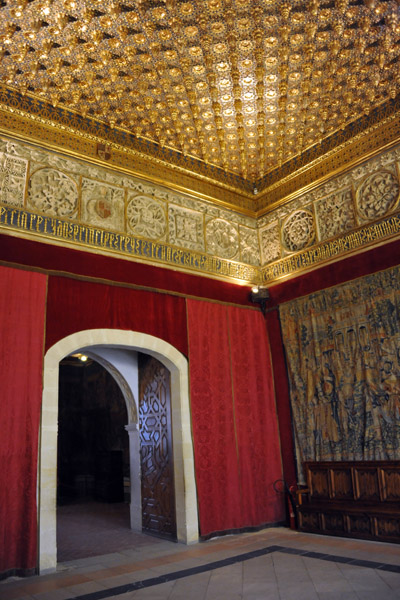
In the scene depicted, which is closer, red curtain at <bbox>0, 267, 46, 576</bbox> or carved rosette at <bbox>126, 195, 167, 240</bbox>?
red curtain at <bbox>0, 267, 46, 576</bbox>

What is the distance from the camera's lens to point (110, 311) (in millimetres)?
4918

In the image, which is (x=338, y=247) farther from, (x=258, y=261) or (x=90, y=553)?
(x=90, y=553)

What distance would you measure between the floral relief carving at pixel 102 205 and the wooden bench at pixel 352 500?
146 inches

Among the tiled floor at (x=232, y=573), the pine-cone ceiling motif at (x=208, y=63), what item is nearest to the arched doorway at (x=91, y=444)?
the tiled floor at (x=232, y=573)

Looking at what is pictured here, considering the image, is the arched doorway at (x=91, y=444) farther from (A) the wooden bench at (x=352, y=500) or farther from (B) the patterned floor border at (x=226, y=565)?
(B) the patterned floor border at (x=226, y=565)

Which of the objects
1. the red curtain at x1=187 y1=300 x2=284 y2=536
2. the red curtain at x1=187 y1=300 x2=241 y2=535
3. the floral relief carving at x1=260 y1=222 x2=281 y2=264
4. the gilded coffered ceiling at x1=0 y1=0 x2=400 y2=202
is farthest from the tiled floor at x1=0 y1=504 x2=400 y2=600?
the gilded coffered ceiling at x1=0 y1=0 x2=400 y2=202

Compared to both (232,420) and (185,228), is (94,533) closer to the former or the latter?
(232,420)

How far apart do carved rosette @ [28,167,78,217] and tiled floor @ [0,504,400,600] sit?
3443 mm

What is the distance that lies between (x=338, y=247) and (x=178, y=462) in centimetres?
318

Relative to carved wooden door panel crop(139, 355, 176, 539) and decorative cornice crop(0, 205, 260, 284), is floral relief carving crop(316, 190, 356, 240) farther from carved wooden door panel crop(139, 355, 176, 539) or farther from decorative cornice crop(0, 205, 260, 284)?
carved wooden door panel crop(139, 355, 176, 539)

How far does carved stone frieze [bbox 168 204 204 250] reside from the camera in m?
5.80

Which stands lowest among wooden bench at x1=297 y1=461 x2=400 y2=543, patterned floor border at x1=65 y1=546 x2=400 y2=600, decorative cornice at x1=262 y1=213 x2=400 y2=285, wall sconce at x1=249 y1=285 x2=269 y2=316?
patterned floor border at x1=65 y1=546 x2=400 y2=600

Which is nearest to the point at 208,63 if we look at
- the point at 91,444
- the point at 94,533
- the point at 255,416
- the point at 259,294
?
the point at 259,294

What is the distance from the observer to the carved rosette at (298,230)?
19.7 feet
